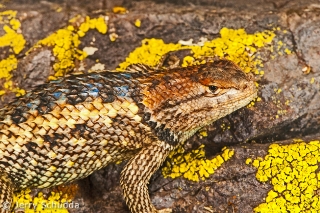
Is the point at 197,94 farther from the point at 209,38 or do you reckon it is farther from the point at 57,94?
the point at 57,94

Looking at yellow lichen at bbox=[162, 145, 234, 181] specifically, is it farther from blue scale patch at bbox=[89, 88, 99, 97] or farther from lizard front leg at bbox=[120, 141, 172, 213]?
blue scale patch at bbox=[89, 88, 99, 97]

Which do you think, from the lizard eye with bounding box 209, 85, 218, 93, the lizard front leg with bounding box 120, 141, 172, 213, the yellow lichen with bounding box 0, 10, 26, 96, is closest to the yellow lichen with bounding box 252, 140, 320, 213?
the lizard eye with bounding box 209, 85, 218, 93

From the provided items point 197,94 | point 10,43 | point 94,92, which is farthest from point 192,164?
point 10,43

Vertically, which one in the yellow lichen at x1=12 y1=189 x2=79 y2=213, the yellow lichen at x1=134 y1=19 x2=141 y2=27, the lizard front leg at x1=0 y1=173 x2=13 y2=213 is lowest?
the yellow lichen at x1=12 y1=189 x2=79 y2=213

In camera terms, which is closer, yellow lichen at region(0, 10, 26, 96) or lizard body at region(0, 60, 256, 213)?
lizard body at region(0, 60, 256, 213)

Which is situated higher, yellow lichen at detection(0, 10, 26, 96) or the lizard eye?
yellow lichen at detection(0, 10, 26, 96)

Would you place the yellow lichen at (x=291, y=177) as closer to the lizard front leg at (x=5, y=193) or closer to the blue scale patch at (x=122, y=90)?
the blue scale patch at (x=122, y=90)

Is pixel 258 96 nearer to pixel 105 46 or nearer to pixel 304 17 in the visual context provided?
pixel 304 17
